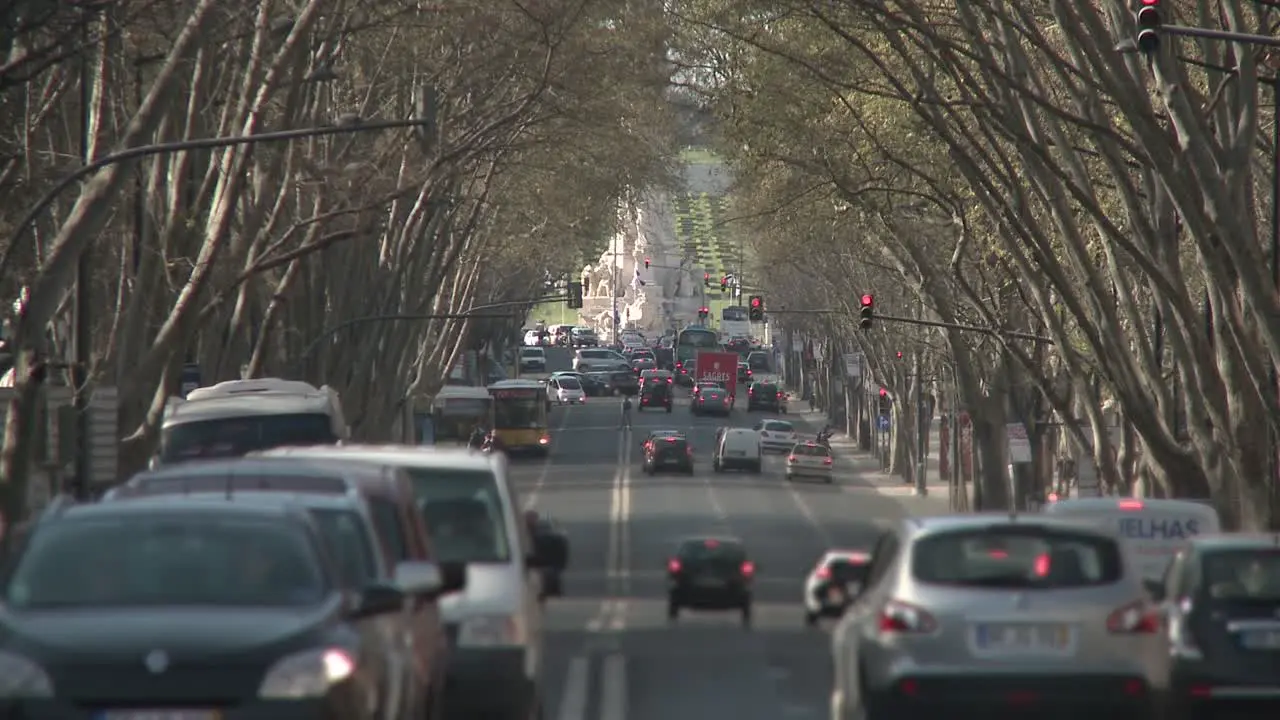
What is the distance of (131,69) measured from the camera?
103 ft

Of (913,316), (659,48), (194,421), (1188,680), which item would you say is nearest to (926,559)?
(1188,680)

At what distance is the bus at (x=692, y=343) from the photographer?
131750 mm

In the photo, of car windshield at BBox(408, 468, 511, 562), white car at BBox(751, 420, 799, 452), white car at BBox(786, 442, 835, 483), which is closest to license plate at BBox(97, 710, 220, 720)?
car windshield at BBox(408, 468, 511, 562)

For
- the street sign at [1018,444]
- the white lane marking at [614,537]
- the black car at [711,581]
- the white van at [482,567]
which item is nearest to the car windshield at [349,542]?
the white van at [482,567]

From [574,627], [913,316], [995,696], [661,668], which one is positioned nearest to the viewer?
[995,696]

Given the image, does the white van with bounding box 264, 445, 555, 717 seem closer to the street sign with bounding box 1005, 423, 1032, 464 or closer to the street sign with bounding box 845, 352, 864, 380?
the street sign with bounding box 1005, 423, 1032, 464

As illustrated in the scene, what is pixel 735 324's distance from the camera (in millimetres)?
169250

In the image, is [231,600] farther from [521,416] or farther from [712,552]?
[521,416]

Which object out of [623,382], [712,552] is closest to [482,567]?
[712,552]

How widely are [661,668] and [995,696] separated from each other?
10.6m

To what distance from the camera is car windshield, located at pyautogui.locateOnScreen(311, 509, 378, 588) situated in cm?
1093

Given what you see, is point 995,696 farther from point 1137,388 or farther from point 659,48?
point 659,48

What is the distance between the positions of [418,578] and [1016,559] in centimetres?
355

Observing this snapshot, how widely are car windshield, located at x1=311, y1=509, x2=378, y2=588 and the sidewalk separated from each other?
5593cm
